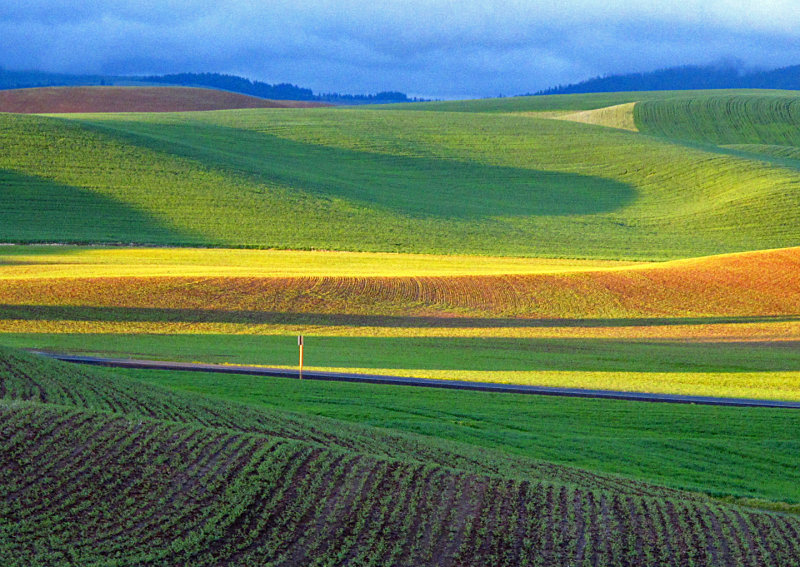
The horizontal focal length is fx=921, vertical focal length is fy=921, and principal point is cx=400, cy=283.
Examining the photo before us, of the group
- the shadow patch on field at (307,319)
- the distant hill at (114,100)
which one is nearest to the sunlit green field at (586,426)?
the shadow patch on field at (307,319)

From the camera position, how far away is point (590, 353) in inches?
903

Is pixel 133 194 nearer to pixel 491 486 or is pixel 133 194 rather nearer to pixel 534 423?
pixel 534 423

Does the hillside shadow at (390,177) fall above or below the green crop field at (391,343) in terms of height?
above

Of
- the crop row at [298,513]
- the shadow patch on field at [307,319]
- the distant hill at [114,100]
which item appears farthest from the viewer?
the distant hill at [114,100]

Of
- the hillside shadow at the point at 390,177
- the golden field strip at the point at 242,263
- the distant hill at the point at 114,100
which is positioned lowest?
the golden field strip at the point at 242,263

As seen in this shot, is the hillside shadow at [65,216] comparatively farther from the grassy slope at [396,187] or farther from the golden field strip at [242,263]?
the golden field strip at [242,263]

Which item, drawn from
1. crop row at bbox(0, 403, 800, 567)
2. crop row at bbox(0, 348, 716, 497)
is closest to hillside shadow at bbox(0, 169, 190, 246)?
crop row at bbox(0, 348, 716, 497)

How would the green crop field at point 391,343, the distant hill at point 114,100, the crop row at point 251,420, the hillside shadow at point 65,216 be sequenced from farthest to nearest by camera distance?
the distant hill at point 114,100
the hillside shadow at point 65,216
the crop row at point 251,420
the green crop field at point 391,343

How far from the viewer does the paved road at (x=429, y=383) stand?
1734 cm

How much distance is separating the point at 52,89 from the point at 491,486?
412 feet

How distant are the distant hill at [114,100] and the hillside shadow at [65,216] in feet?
216

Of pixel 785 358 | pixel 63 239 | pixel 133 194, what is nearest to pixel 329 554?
pixel 785 358

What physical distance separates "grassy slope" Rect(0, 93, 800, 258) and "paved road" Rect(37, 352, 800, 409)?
26.4m

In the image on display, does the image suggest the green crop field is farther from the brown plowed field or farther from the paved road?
the paved road
